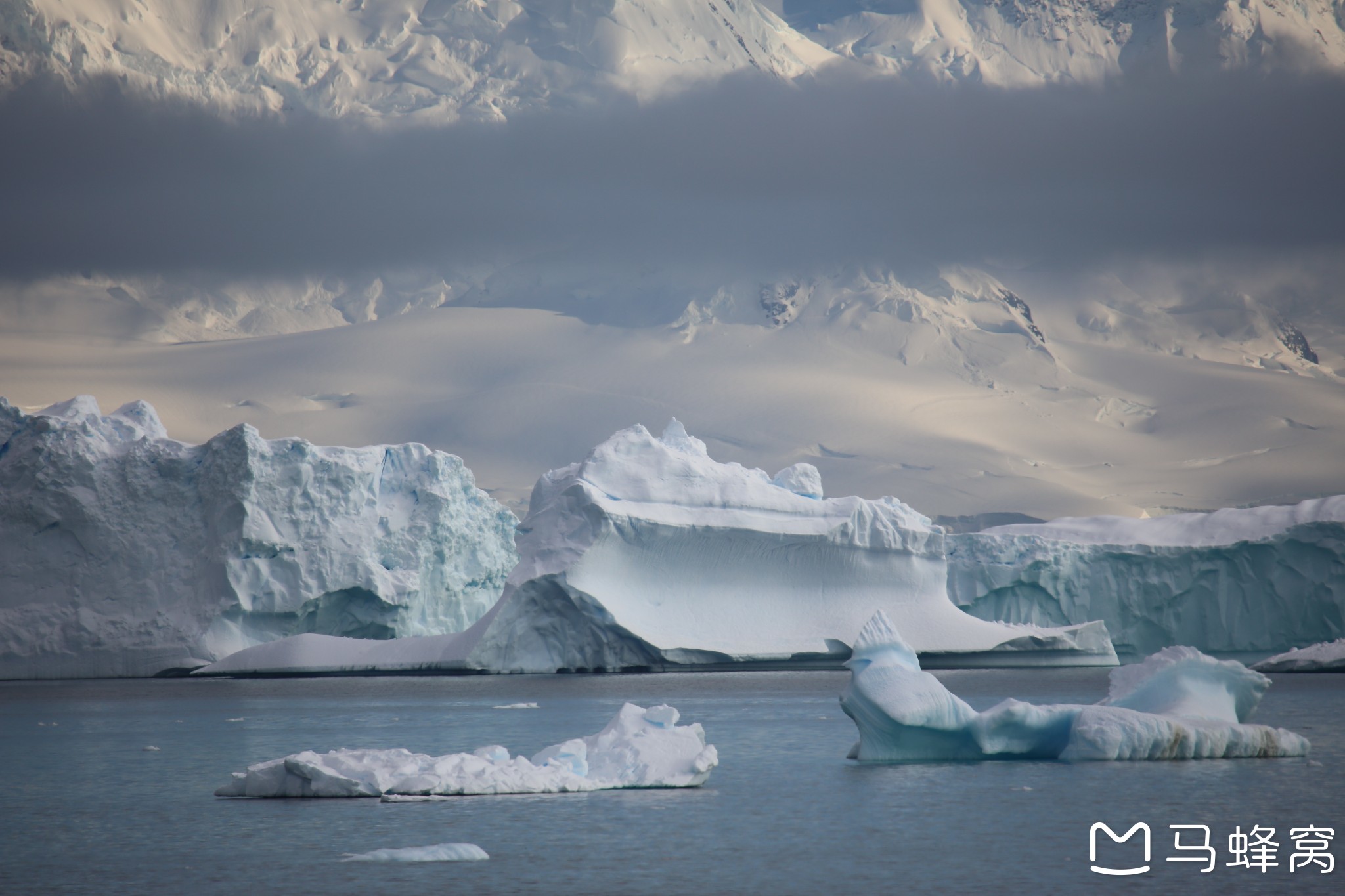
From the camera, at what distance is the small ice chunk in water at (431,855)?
1043 cm

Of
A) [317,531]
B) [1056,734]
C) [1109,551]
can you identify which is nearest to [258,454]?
[317,531]

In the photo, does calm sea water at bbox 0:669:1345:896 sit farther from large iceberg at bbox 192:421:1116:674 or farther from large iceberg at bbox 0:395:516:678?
large iceberg at bbox 0:395:516:678

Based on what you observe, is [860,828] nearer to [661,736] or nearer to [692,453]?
[661,736]

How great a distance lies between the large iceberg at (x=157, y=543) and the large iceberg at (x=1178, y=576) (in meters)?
16.8

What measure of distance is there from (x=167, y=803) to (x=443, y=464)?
26345 millimetres

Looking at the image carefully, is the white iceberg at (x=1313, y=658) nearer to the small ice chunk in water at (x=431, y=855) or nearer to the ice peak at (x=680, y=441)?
the ice peak at (x=680, y=441)

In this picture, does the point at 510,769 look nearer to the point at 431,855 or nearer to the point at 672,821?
the point at 672,821

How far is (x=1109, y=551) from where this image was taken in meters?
37.4

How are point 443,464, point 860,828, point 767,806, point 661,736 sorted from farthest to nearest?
point 443,464
point 661,736
point 767,806
point 860,828

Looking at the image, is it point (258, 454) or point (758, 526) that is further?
point (258, 454)

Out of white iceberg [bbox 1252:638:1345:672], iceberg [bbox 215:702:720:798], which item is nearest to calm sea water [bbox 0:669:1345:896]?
iceberg [bbox 215:702:720:798]

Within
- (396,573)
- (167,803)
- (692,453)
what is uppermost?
(692,453)

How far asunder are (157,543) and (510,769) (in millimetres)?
24856

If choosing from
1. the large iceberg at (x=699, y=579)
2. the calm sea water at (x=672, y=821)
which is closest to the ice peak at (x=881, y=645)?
the calm sea water at (x=672, y=821)
